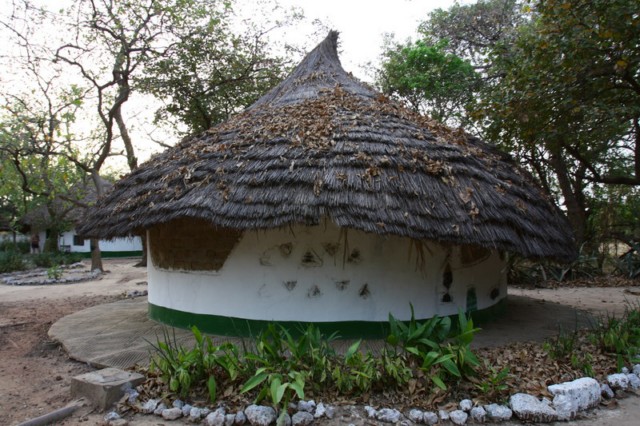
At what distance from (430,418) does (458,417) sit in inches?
8.9

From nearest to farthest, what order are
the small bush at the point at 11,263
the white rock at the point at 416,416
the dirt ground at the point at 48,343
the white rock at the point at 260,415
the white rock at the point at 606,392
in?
the white rock at the point at 260,415 < the white rock at the point at 416,416 < the dirt ground at the point at 48,343 < the white rock at the point at 606,392 < the small bush at the point at 11,263

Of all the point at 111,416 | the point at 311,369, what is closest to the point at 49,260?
the point at 111,416

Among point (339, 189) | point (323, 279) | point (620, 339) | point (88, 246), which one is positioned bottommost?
point (620, 339)

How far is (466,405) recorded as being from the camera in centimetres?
386

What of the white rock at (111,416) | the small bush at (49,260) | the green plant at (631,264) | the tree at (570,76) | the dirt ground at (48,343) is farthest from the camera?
the small bush at (49,260)

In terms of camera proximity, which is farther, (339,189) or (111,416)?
(339,189)

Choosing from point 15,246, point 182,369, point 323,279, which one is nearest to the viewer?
point 182,369

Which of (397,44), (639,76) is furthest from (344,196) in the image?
(397,44)

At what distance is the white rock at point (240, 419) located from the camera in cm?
368

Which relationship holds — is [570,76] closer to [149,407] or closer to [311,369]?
[311,369]

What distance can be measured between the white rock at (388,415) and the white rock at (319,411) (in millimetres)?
429

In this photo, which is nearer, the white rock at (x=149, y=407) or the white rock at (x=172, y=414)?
the white rock at (x=172, y=414)

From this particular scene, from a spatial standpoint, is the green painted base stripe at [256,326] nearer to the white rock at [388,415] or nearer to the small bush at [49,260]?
the white rock at [388,415]

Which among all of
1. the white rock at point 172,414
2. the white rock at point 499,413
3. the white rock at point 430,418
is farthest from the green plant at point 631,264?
the white rock at point 172,414
